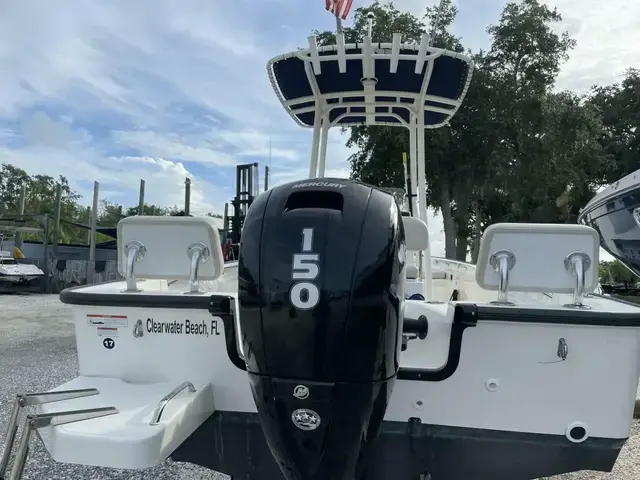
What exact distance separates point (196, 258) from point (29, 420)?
713 mm

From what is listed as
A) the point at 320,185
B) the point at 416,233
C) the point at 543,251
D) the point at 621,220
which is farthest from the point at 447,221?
the point at 320,185

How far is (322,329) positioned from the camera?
143cm

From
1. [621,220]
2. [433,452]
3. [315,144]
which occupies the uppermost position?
[315,144]

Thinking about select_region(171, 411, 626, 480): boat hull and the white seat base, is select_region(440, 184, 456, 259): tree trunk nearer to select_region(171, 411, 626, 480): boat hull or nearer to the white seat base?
select_region(171, 411, 626, 480): boat hull

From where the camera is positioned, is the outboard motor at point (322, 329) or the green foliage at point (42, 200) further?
the green foliage at point (42, 200)

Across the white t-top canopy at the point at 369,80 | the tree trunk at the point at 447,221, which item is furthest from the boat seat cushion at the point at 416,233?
the tree trunk at the point at 447,221

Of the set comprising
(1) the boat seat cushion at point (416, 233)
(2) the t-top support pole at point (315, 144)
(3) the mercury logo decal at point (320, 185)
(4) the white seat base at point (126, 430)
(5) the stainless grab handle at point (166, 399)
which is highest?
(2) the t-top support pole at point (315, 144)

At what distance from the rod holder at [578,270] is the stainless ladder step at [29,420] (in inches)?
59.0

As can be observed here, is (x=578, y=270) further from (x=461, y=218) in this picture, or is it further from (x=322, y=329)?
(x=461, y=218)

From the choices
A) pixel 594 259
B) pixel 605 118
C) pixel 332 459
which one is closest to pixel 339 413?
pixel 332 459

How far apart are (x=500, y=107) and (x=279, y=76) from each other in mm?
13795

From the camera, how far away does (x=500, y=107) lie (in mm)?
16031

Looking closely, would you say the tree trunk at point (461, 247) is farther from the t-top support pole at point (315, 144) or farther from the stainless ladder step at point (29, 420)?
the stainless ladder step at point (29, 420)

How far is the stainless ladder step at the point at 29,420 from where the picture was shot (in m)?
1.50
